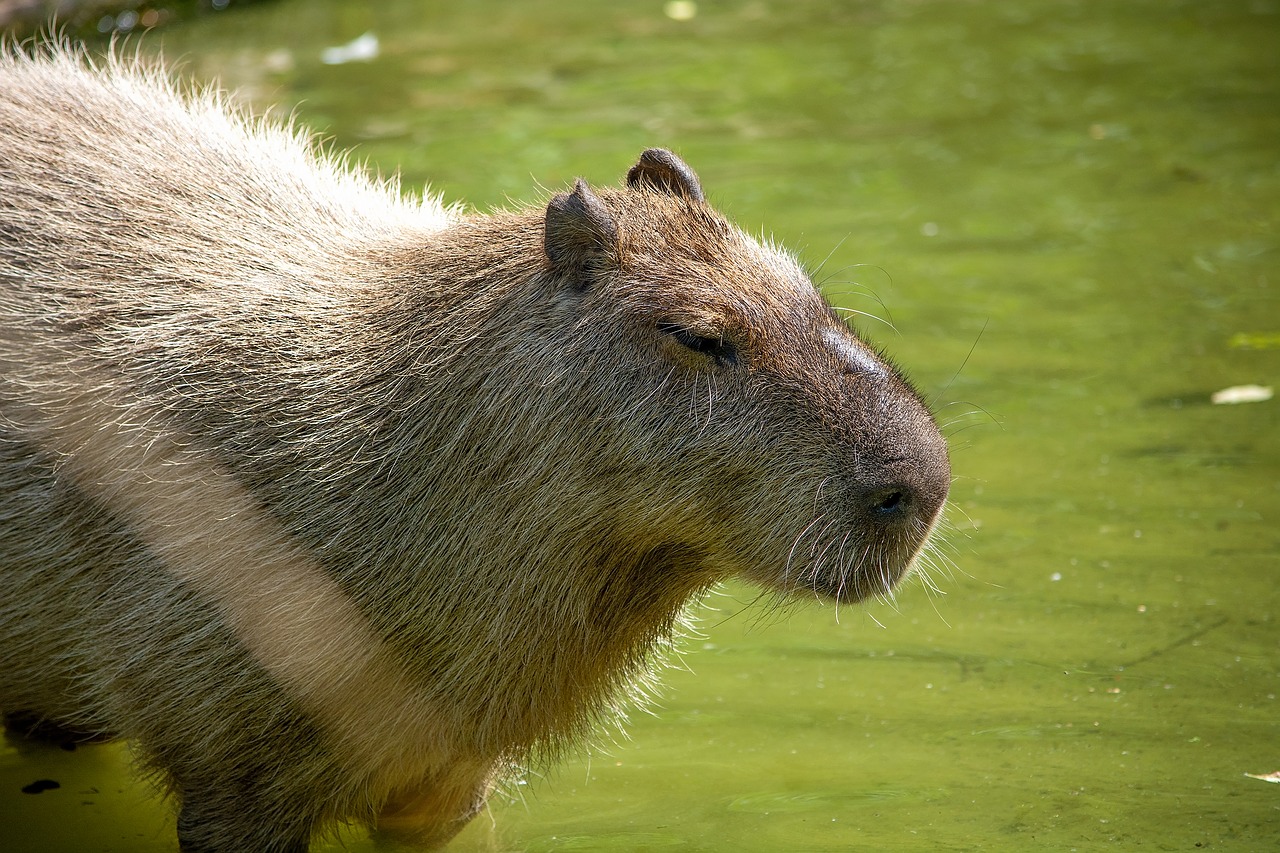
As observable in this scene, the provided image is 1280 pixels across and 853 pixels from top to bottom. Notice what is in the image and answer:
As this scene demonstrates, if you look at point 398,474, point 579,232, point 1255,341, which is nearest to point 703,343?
point 579,232

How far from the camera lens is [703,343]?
3.14 m

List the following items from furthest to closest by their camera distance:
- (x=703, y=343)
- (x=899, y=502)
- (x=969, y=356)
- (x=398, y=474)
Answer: (x=969, y=356)
(x=398, y=474)
(x=703, y=343)
(x=899, y=502)

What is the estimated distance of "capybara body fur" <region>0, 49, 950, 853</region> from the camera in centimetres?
311

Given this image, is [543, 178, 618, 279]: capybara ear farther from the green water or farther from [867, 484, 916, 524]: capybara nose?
→ the green water

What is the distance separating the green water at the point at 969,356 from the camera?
396 centimetres

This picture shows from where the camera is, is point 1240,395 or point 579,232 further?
point 1240,395

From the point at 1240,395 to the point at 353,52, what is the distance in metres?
6.70

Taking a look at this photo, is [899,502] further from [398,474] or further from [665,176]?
[398,474]

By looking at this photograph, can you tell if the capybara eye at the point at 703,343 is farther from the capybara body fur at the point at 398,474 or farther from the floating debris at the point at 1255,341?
the floating debris at the point at 1255,341

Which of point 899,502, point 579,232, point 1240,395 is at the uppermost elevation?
point 579,232

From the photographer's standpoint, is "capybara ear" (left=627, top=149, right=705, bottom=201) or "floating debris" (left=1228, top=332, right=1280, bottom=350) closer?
"capybara ear" (left=627, top=149, right=705, bottom=201)

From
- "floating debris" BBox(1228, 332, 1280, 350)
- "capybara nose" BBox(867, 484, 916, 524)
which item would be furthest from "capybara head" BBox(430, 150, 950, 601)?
"floating debris" BBox(1228, 332, 1280, 350)

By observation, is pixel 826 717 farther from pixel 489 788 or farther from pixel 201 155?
pixel 201 155

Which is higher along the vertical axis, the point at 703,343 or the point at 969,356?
the point at 703,343
